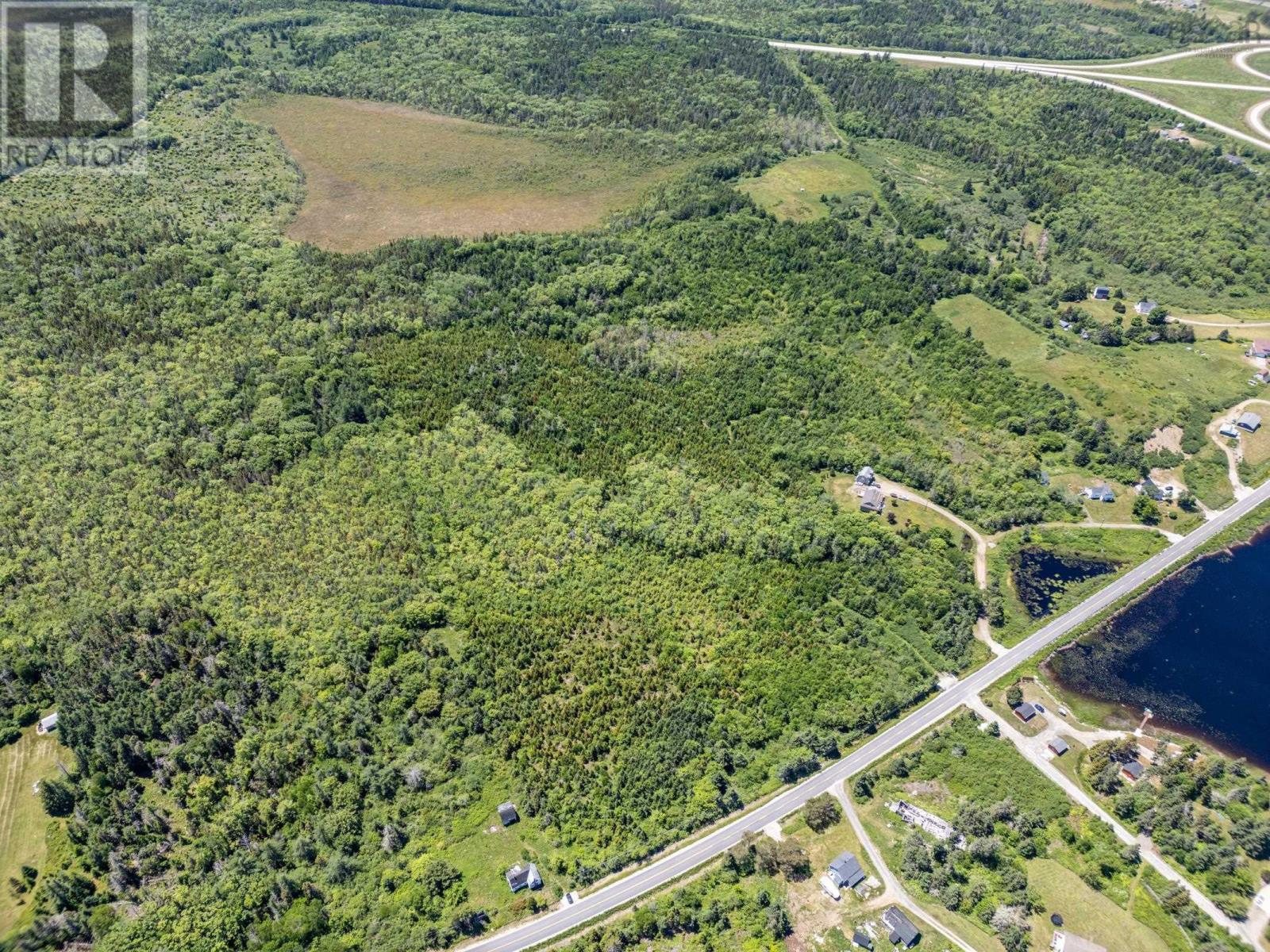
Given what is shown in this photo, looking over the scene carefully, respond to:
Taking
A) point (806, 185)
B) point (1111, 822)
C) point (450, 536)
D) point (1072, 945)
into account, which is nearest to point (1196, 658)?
point (1111, 822)

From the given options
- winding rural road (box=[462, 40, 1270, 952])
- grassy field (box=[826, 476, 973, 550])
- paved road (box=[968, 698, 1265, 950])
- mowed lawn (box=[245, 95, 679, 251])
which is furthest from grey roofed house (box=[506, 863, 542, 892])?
mowed lawn (box=[245, 95, 679, 251])

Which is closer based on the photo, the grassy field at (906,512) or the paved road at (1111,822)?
the paved road at (1111,822)

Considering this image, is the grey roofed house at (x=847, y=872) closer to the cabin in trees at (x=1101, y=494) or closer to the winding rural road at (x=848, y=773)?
the winding rural road at (x=848, y=773)

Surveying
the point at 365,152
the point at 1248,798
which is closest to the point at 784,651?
the point at 1248,798

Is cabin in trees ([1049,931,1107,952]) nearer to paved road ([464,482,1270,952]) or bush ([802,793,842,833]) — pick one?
bush ([802,793,842,833])

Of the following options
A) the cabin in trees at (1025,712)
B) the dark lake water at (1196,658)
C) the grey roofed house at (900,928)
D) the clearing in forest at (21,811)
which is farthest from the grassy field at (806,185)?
the clearing in forest at (21,811)

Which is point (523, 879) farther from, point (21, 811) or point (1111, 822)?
point (1111, 822)
